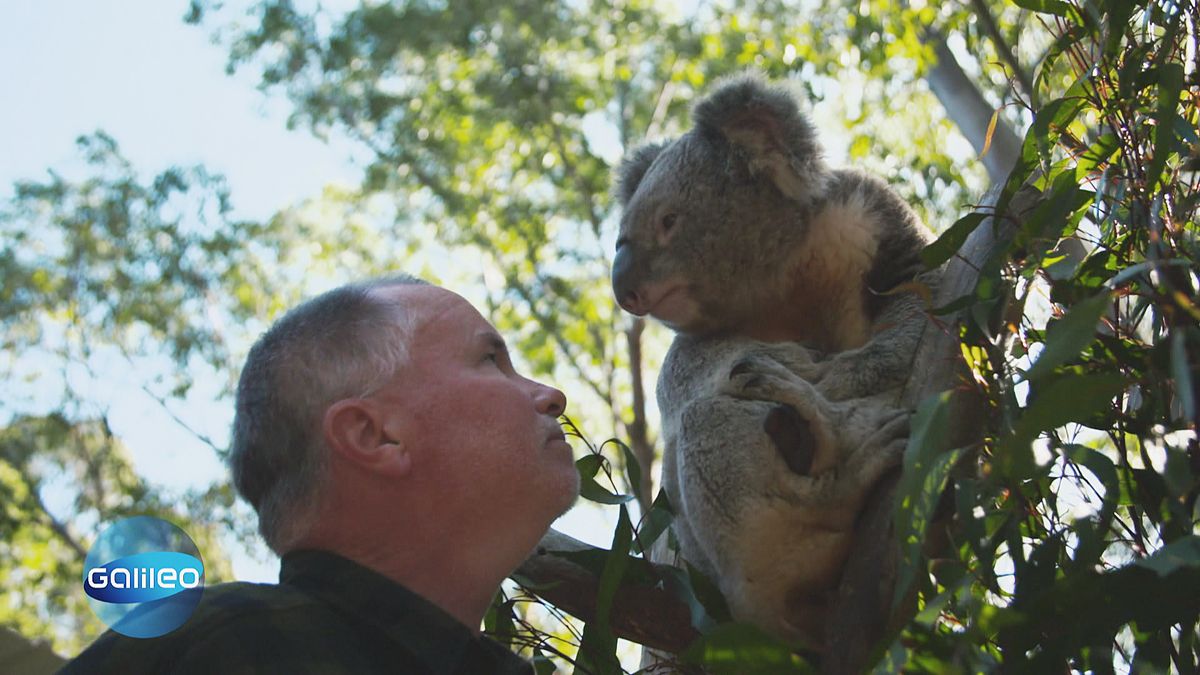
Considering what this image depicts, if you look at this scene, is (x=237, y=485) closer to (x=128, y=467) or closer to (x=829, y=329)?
(x=829, y=329)

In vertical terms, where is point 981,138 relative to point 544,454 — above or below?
above

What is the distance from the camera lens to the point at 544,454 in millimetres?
2117

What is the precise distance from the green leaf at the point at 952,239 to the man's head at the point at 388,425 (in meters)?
0.70

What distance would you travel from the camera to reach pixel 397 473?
206 cm

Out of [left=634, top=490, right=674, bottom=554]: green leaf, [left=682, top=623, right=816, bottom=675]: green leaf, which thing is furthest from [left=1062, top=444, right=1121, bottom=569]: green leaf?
[left=634, top=490, right=674, bottom=554]: green leaf

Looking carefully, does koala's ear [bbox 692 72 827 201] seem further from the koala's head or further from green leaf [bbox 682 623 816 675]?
green leaf [bbox 682 623 816 675]

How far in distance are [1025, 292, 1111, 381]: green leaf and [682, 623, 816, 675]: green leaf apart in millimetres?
559

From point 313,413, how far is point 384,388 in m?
0.13

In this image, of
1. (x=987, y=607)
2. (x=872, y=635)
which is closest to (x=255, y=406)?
(x=872, y=635)

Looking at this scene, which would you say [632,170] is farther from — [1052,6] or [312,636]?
[312,636]

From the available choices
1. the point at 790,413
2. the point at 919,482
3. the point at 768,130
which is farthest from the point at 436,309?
the point at 768,130

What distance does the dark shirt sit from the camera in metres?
1.68

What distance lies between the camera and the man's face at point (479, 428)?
81.4 inches

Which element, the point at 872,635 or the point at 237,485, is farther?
the point at 237,485
